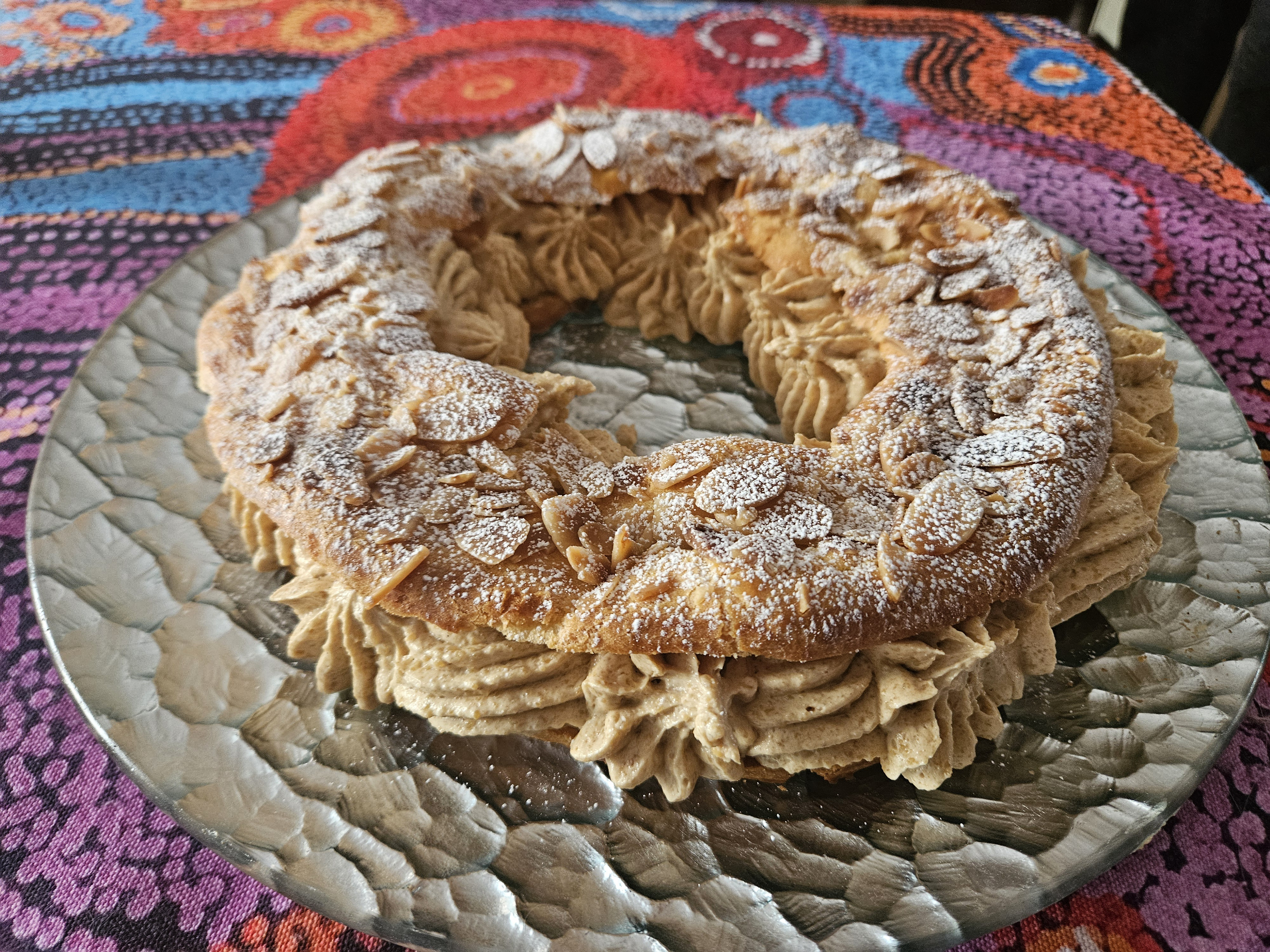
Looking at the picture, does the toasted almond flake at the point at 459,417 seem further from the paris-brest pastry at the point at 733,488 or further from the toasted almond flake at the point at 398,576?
the toasted almond flake at the point at 398,576

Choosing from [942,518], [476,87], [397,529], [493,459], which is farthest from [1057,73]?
[397,529]

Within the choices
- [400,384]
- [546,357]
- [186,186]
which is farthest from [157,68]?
[400,384]

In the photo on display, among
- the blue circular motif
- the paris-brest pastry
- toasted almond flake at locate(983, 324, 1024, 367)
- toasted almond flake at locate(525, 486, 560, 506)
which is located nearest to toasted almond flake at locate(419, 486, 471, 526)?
the paris-brest pastry

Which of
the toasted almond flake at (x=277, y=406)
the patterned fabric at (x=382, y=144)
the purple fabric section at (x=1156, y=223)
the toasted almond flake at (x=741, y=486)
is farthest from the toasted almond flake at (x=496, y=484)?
the purple fabric section at (x=1156, y=223)

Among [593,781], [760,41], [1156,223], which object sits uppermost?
[760,41]

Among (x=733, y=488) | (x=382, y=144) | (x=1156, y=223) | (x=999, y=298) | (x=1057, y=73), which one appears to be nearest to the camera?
(x=733, y=488)

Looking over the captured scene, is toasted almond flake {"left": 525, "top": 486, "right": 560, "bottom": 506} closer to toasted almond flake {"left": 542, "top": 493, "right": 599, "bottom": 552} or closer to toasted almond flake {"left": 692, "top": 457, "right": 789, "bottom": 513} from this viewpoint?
toasted almond flake {"left": 542, "top": 493, "right": 599, "bottom": 552}

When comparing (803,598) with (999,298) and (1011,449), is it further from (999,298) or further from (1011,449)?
(999,298)

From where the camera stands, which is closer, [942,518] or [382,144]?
[942,518]
